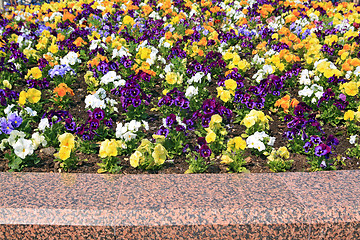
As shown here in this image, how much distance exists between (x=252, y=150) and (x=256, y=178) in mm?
722

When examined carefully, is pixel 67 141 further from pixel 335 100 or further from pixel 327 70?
pixel 327 70

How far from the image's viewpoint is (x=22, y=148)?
339 centimetres

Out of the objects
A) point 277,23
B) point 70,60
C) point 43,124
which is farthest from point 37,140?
point 277,23

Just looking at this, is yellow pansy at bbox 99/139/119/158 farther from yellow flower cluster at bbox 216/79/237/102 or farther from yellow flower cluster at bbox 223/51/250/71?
yellow flower cluster at bbox 223/51/250/71

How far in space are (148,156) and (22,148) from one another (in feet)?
3.81

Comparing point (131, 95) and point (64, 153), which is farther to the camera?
point (131, 95)

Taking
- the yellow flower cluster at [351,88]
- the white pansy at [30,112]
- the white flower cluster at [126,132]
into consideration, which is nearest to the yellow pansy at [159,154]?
the white flower cluster at [126,132]

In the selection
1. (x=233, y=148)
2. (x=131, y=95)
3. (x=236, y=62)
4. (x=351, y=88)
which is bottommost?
(x=233, y=148)

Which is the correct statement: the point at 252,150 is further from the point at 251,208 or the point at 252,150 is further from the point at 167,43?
the point at 167,43

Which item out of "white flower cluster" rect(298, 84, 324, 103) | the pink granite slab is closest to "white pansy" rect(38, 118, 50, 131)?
the pink granite slab

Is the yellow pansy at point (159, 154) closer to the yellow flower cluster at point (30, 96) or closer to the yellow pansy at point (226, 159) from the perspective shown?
the yellow pansy at point (226, 159)

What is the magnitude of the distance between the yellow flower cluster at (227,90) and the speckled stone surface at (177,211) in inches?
63.8

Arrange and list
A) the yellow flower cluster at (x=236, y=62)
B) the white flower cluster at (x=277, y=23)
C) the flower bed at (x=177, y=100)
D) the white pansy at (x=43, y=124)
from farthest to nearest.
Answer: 1. the white flower cluster at (x=277, y=23)
2. the yellow flower cluster at (x=236, y=62)
3. the white pansy at (x=43, y=124)
4. the flower bed at (x=177, y=100)

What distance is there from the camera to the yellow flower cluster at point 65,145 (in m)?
3.34
